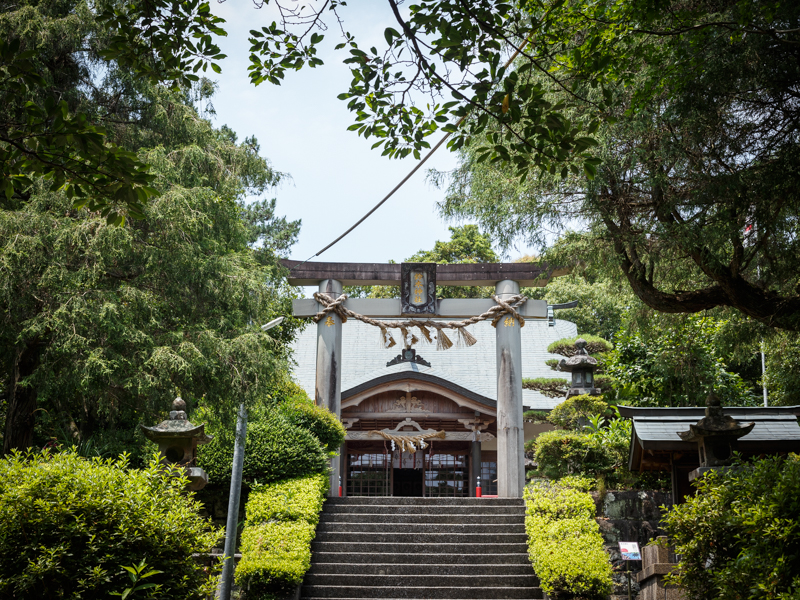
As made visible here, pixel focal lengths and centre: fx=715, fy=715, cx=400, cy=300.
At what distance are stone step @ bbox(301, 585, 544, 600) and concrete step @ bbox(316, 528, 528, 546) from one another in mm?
1113

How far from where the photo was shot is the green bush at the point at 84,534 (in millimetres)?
4316

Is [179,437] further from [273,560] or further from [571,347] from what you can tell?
[571,347]

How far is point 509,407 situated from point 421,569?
12.1ft

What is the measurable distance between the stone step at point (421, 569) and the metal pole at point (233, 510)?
1.27m

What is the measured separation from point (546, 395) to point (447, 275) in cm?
480

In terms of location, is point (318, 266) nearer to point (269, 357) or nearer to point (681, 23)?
point (269, 357)

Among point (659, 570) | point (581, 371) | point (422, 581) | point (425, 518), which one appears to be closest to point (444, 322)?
point (581, 371)

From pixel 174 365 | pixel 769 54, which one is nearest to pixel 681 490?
pixel 769 54

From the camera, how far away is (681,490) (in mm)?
10055

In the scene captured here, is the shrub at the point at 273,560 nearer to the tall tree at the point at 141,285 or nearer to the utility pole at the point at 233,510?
the utility pole at the point at 233,510

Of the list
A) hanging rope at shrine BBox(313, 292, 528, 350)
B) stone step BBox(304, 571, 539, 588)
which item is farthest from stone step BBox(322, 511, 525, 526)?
hanging rope at shrine BBox(313, 292, 528, 350)

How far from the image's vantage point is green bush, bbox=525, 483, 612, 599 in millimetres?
8258

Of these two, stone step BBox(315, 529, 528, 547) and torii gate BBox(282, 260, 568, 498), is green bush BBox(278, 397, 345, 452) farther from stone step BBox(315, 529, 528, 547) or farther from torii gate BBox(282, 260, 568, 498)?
stone step BBox(315, 529, 528, 547)

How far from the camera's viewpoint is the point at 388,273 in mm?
13164
